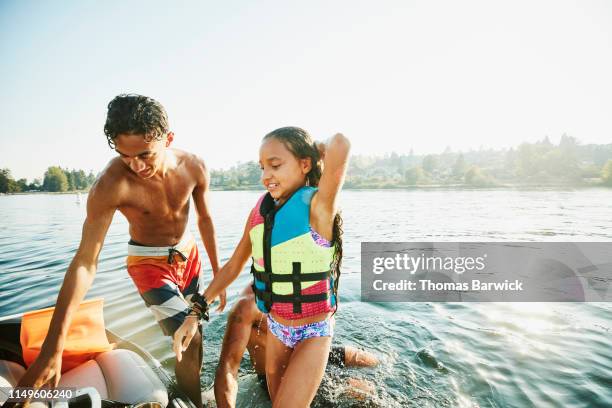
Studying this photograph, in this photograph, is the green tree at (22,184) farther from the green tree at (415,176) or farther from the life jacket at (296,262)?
the life jacket at (296,262)

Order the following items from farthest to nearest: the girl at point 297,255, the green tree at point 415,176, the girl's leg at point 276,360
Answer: the green tree at point 415,176
the girl's leg at point 276,360
the girl at point 297,255

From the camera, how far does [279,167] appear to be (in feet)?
8.22

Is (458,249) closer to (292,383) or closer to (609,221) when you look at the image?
(609,221)

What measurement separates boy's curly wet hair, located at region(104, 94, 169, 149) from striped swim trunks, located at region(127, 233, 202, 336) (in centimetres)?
114

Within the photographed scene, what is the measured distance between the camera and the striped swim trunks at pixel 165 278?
10.6 ft

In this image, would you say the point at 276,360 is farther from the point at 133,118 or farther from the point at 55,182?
the point at 55,182

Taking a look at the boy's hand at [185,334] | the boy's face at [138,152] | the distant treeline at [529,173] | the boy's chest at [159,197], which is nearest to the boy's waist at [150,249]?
the boy's chest at [159,197]

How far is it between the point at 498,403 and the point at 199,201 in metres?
3.88

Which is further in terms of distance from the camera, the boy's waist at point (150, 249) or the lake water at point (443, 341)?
the lake water at point (443, 341)

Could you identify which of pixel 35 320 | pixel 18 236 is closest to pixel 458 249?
pixel 35 320

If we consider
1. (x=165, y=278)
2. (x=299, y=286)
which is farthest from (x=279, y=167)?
(x=165, y=278)

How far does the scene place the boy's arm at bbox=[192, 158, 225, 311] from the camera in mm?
3844

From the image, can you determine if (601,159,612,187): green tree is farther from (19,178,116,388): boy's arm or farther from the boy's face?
(19,178,116,388): boy's arm

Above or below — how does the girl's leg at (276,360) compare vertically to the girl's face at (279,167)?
below
